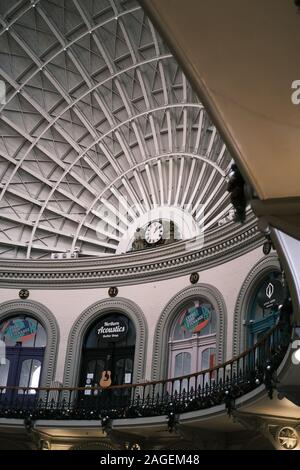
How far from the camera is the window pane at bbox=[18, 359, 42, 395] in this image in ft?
92.2

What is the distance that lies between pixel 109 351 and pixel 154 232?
6560 mm

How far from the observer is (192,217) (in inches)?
1165

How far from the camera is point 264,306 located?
2211cm

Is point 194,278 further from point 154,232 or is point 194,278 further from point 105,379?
point 105,379

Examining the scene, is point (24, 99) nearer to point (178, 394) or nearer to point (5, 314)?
point (5, 314)

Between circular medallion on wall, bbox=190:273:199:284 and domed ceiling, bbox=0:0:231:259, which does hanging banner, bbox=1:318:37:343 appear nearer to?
domed ceiling, bbox=0:0:231:259

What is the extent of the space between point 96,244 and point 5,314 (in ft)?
20.3

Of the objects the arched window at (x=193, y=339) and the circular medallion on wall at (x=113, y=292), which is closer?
the arched window at (x=193, y=339)

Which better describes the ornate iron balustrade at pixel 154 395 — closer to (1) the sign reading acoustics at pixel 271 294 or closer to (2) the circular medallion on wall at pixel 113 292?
(1) the sign reading acoustics at pixel 271 294

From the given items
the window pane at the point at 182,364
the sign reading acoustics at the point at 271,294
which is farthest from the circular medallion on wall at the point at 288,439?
the window pane at the point at 182,364

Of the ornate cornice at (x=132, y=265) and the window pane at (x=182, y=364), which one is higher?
the ornate cornice at (x=132, y=265)

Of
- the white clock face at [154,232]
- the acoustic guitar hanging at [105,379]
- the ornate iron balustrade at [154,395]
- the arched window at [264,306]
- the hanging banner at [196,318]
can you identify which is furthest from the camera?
the white clock face at [154,232]

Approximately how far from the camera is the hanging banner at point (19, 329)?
29.2 metres

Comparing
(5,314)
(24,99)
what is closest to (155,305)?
(5,314)
